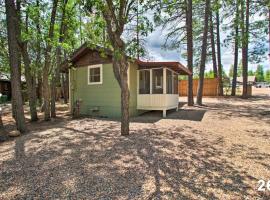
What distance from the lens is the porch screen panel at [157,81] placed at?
10.2 metres

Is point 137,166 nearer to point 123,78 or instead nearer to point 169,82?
point 123,78

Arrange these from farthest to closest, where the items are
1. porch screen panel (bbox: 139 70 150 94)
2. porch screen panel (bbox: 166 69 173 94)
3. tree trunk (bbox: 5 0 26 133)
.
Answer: porch screen panel (bbox: 166 69 173 94)
porch screen panel (bbox: 139 70 150 94)
tree trunk (bbox: 5 0 26 133)

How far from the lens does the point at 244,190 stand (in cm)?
295

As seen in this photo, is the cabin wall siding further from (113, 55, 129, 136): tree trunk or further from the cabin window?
(113, 55, 129, 136): tree trunk

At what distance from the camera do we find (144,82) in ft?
33.7

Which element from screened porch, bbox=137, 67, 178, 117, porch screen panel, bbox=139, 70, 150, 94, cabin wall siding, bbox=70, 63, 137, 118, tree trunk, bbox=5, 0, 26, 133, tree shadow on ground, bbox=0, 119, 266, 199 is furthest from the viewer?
porch screen panel, bbox=139, 70, 150, 94

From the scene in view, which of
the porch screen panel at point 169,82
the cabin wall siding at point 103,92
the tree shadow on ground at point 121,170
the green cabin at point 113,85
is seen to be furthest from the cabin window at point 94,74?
the tree shadow on ground at point 121,170

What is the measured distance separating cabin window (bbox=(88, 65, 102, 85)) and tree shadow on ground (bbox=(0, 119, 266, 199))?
200 inches

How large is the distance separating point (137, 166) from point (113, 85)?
6356 millimetres

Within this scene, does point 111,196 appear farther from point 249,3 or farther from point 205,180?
point 249,3

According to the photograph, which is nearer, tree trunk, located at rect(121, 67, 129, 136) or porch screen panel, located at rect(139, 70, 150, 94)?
tree trunk, located at rect(121, 67, 129, 136)

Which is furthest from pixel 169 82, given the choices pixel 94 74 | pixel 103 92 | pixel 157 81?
pixel 94 74

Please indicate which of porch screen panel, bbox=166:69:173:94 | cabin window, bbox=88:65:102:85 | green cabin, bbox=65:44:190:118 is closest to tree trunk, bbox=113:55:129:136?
green cabin, bbox=65:44:190:118

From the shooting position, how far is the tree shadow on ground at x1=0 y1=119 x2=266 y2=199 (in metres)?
2.92
